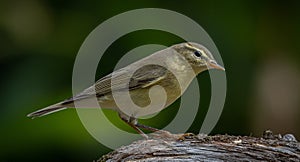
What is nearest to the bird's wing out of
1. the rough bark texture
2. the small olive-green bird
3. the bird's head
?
the small olive-green bird

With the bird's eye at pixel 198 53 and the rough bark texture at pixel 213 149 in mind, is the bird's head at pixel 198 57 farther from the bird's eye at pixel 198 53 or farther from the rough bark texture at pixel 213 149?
the rough bark texture at pixel 213 149

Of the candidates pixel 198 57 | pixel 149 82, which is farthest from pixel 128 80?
pixel 198 57

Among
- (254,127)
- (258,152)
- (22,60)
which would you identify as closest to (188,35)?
(254,127)

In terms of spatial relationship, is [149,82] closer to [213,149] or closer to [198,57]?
[198,57]

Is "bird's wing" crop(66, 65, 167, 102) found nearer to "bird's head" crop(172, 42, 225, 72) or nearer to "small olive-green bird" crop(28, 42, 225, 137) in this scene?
"small olive-green bird" crop(28, 42, 225, 137)

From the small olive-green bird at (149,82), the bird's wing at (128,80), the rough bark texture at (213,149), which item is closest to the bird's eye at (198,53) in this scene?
the small olive-green bird at (149,82)
